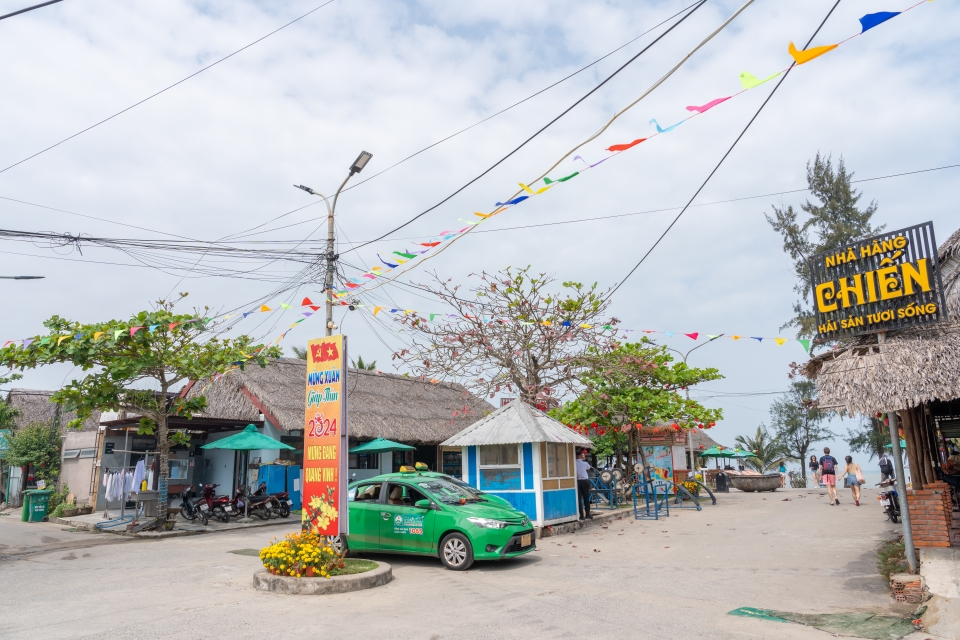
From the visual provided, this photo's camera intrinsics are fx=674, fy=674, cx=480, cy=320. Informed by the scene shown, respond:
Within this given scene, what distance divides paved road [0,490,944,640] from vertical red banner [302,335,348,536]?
4.34 feet

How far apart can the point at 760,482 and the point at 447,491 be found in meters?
25.4

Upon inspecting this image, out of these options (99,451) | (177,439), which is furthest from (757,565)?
(99,451)

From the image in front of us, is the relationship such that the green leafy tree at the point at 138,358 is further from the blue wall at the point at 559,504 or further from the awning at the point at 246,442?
the blue wall at the point at 559,504

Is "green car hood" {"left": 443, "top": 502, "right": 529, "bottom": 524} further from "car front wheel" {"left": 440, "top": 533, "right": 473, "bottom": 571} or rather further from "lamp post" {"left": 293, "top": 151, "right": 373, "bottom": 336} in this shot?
"lamp post" {"left": 293, "top": 151, "right": 373, "bottom": 336}

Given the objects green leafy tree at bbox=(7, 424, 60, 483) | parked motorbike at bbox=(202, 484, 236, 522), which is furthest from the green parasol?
green leafy tree at bbox=(7, 424, 60, 483)

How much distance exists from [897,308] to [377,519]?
8.50 m

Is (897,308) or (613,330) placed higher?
(613,330)

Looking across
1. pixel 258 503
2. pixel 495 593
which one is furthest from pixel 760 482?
pixel 495 593

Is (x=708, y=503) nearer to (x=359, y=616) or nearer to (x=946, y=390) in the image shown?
(x=946, y=390)

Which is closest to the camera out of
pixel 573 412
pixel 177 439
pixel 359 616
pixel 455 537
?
pixel 359 616

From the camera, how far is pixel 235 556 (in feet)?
41.4

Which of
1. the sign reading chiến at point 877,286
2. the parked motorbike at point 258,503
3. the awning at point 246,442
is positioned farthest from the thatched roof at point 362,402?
the sign reading chiến at point 877,286

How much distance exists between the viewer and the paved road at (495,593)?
7.10m

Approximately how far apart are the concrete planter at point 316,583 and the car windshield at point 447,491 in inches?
77.9
